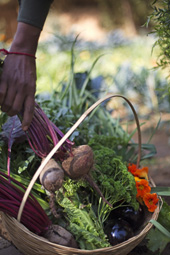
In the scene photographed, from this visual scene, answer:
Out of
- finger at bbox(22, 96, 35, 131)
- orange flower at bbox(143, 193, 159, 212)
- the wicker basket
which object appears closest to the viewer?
the wicker basket

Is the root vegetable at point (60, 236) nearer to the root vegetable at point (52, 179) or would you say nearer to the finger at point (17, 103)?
the root vegetable at point (52, 179)

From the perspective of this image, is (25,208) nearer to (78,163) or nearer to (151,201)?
(78,163)

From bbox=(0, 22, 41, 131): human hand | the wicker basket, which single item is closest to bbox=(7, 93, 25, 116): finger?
bbox=(0, 22, 41, 131): human hand

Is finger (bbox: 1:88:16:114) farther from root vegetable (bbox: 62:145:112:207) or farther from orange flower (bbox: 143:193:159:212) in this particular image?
orange flower (bbox: 143:193:159:212)

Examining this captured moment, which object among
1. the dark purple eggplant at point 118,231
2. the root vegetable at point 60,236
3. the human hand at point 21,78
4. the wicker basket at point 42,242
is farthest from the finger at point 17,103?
the dark purple eggplant at point 118,231

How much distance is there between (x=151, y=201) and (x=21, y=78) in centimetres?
93

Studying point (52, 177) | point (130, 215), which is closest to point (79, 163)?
point (52, 177)

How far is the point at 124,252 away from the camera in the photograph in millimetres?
1382

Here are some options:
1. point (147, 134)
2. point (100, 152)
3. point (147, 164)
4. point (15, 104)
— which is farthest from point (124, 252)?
point (147, 134)

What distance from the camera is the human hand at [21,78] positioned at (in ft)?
4.44

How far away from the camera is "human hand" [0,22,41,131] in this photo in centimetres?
135

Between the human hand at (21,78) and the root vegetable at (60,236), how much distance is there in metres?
0.50

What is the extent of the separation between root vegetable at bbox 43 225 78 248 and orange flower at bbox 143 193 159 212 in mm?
452

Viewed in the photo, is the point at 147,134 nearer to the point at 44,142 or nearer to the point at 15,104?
the point at 44,142
